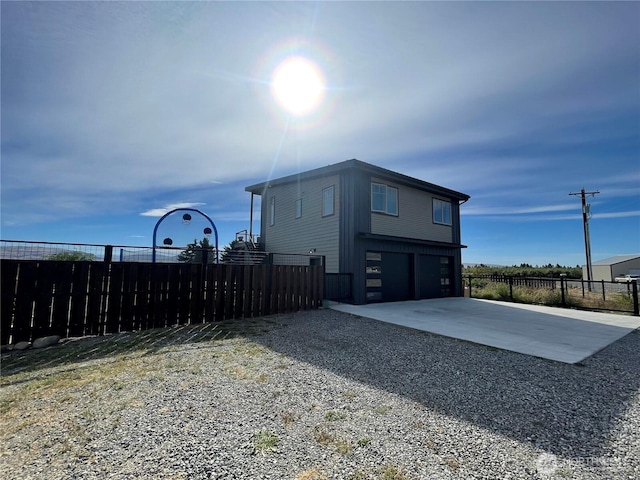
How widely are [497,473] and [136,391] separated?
353 centimetres

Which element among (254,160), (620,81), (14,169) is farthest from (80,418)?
(620,81)

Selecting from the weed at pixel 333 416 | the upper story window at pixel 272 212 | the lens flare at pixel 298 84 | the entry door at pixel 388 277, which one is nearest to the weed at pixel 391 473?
the weed at pixel 333 416

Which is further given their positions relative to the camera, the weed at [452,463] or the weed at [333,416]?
the weed at [333,416]

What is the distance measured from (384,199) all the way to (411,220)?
199 cm

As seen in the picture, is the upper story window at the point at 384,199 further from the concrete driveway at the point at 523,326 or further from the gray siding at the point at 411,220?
the concrete driveway at the point at 523,326

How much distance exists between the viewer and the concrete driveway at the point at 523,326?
18.7ft

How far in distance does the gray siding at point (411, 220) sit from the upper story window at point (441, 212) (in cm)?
28

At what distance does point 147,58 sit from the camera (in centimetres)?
693

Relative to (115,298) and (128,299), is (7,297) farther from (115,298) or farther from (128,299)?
(128,299)

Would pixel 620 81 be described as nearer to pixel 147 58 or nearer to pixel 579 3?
pixel 579 3

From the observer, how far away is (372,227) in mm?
12047

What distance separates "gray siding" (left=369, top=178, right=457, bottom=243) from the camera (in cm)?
1249

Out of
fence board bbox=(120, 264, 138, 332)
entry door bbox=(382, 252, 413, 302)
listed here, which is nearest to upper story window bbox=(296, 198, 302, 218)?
entry door bbox=(382, 252, 413, 302)

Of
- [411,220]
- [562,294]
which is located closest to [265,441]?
[411,220]
